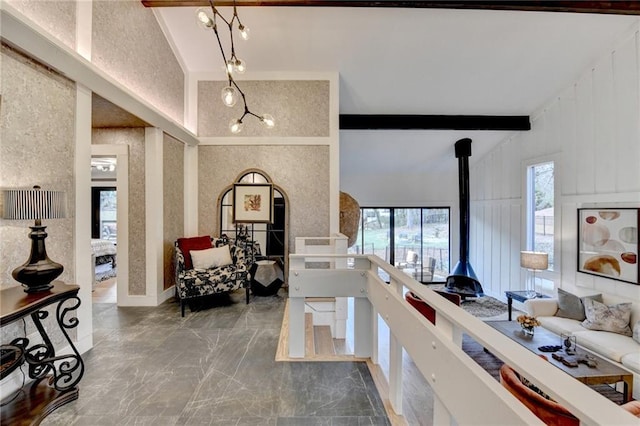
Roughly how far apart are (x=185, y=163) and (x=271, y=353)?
3.30 m

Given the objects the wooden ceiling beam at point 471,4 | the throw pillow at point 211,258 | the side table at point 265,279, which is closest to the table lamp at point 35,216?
the throw pillow at point 211,258

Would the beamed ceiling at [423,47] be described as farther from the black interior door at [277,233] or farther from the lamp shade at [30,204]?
the lamp shade at [30,204]

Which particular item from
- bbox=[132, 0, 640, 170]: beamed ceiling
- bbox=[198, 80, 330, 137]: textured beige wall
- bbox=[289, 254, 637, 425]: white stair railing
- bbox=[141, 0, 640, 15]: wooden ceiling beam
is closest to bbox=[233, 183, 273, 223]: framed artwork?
bbox=[198, 80, 330, 137]: textured beige wall

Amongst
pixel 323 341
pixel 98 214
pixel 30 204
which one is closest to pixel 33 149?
pixel 30 204

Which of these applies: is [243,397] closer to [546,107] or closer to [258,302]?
[258,302]

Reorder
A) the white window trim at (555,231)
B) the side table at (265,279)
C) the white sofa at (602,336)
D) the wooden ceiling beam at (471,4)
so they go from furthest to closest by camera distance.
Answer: the white window trim at (555,231)
the side table at (265,279)
the wooden ceiling beam at (471,4)
the white sofa at (602,336)

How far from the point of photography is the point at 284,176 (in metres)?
4.82

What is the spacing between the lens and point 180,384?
2062mm

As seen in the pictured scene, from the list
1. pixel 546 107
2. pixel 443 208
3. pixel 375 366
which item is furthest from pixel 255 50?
pixel 443 208

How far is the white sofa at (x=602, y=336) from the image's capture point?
3.10m

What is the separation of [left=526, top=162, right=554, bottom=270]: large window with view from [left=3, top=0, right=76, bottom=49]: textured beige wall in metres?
6.82

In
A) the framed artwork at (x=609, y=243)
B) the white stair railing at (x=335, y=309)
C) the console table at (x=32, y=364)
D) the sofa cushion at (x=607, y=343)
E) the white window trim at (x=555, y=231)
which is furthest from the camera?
the white window trim at (x=555, y=231)

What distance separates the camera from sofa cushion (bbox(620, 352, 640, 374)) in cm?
300

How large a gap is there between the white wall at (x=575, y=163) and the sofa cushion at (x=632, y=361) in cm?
101
